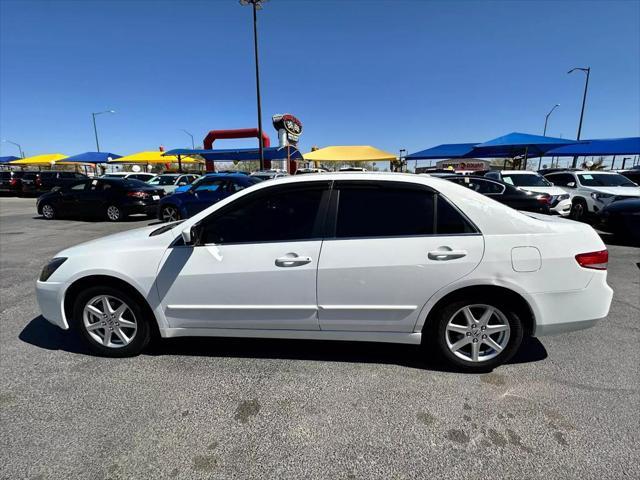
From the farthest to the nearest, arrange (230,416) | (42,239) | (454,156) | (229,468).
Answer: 1. (454,156)
2. (42,239)
3. (230,416)
4. (229,468)

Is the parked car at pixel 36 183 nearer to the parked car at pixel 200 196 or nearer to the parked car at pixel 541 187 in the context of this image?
the parked car at pixel 200 196

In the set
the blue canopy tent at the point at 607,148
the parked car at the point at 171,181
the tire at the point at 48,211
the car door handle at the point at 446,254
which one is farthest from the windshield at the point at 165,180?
the blue canopy tent at the point at 607,148

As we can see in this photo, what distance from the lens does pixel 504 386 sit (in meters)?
2.67

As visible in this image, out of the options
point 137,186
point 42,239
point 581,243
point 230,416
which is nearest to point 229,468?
point 230,416

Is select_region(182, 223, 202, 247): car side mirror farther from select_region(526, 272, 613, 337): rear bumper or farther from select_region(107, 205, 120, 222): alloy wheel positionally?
select_region(107, 205, 120, 222): alloy wheel

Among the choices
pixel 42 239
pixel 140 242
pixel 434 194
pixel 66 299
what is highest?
pixel 434 194

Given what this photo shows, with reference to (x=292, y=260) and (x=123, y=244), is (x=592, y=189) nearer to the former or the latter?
(x=292, y=260)

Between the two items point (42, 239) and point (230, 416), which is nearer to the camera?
point (230, 416)

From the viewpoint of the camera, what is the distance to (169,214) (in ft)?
36.0

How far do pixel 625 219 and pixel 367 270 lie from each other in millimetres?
7717

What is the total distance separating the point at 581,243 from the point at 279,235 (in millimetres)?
2307

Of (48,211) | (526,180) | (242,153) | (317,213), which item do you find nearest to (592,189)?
(526,180)

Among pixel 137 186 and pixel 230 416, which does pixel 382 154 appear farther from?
pixel 230 416

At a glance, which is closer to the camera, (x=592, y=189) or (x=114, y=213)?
(x=592, y=189)
